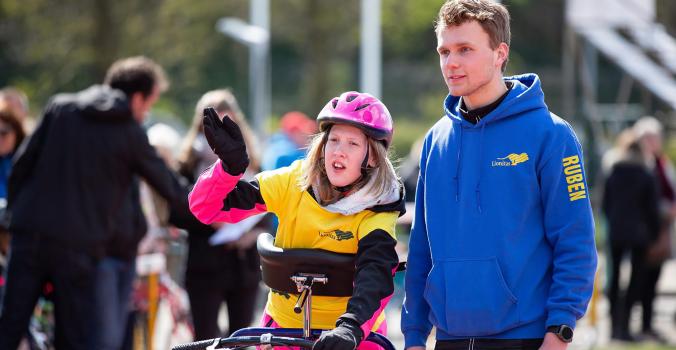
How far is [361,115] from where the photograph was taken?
4613 millimetres

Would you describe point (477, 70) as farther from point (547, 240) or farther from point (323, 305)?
point (323, 305)

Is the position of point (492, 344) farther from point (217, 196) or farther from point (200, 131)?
point (200, 131)

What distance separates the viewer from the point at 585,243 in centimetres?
411

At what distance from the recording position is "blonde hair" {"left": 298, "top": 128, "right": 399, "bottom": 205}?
182 inches

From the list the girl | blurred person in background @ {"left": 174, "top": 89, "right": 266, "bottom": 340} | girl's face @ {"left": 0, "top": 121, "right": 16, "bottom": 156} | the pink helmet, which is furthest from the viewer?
girl's face @ {"left": 0, "top": 121, "right": 16, "bottom": 156}

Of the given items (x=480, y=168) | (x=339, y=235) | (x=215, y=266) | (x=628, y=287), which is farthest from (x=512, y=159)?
(x=628, y=287)

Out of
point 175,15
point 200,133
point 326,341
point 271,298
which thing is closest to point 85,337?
point 200,133

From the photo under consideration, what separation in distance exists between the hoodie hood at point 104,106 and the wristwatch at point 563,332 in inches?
148

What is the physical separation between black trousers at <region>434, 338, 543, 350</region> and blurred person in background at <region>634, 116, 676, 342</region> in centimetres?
847

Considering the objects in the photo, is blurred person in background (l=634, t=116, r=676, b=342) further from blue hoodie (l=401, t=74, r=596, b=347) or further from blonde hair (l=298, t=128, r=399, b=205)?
blue hoodie (l=401, t=74, r=596, b=347)

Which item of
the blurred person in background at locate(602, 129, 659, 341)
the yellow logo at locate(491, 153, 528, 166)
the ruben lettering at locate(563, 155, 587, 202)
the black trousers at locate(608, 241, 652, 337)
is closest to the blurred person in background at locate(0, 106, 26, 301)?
the yellow logo at locate(491, 153, 528, 166)

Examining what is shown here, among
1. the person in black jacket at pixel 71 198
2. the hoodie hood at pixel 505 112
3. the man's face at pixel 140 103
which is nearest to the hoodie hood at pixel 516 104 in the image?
the hoodie hood at pixel 505 112

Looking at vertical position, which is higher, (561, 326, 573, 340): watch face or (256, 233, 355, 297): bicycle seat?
(256, 233, 355, 297): bicycle seat

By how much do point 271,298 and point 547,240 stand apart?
118 cm
